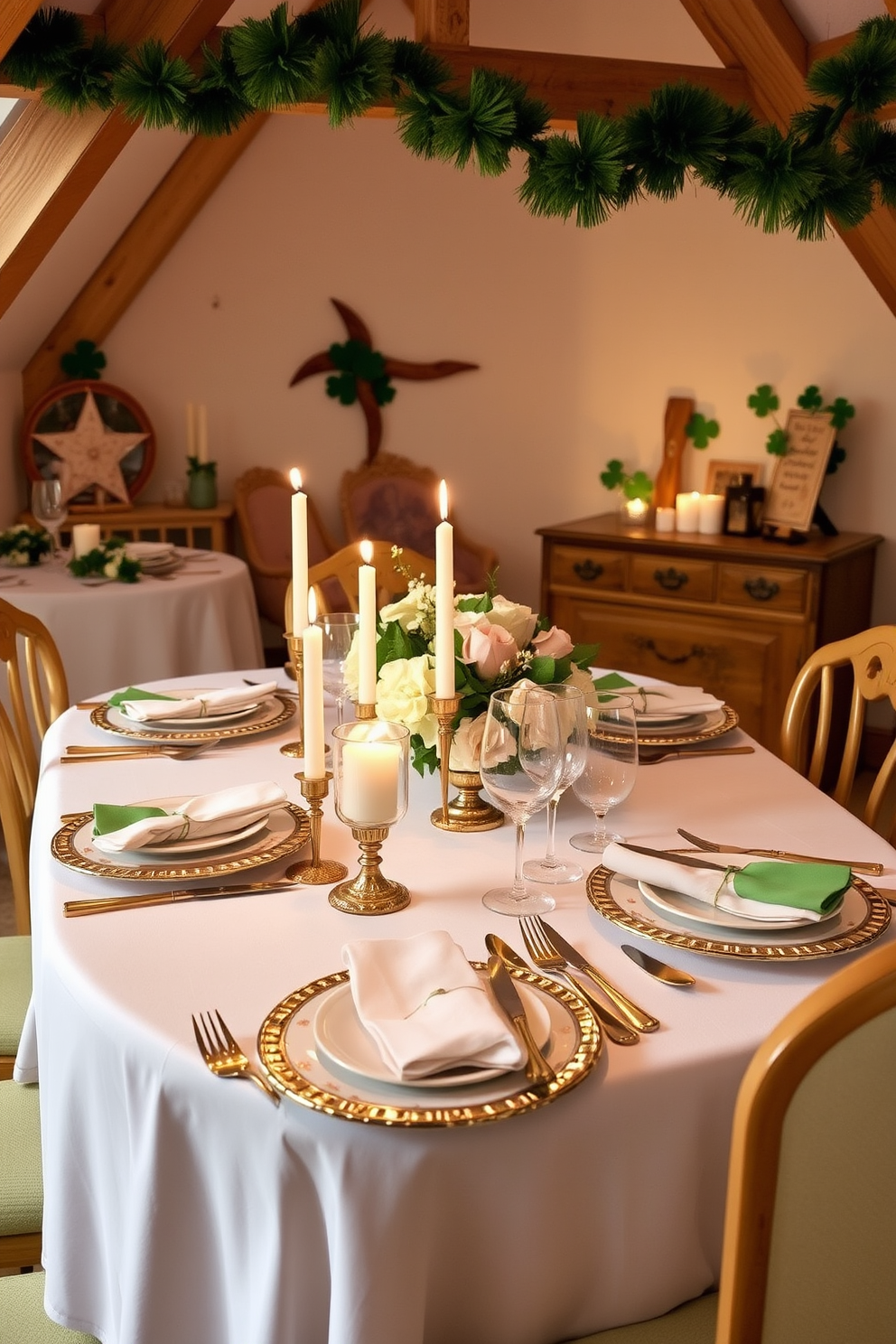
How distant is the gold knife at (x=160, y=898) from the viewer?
4.68 feet

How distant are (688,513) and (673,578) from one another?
30 cm

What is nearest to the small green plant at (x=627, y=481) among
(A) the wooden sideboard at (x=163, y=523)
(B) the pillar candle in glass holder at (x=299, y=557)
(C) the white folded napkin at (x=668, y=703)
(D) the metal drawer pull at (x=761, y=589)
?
(D) the metal drawer pull at (x=761, y=589)

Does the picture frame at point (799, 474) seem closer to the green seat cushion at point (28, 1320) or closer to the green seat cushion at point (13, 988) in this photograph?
the green seat cushion at point (13, 988)

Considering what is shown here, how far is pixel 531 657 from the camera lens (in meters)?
1.73

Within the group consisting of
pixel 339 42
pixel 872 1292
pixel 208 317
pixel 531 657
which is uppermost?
pixel 339 42

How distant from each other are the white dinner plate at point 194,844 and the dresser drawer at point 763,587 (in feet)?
8.57

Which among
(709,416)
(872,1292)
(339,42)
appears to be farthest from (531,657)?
(709,416)

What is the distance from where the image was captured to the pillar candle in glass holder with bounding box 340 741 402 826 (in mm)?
1356

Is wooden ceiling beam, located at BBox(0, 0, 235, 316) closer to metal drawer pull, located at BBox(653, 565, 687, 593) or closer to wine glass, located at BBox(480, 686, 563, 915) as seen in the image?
metal drawer pull, located at BBox(653, 565, 687, 593)

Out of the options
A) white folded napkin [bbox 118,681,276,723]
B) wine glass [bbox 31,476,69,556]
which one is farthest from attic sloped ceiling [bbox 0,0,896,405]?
white folded napkin [bbox 118,681,276,723]

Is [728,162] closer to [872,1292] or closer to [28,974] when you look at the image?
[28,974]

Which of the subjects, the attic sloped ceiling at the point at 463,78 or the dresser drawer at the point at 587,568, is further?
the dresser drawer at the point at 587,568

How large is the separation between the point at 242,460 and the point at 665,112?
2818mm

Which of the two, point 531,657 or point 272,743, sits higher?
point 531,657
